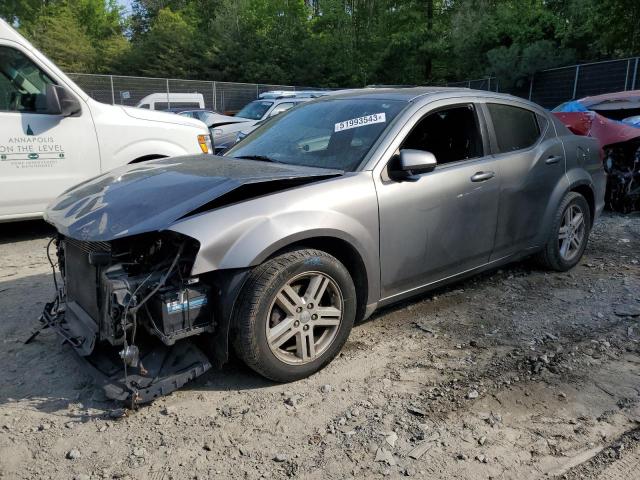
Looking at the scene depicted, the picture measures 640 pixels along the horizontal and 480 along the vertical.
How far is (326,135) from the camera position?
3.81m

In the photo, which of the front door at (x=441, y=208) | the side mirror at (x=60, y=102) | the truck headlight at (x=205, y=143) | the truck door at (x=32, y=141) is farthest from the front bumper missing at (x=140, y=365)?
the truck headlight at (x=205, y=143)

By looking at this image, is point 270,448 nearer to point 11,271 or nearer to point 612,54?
point 11,271

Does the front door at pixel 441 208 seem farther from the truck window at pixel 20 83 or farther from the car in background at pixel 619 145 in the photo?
the truck window at pixel 20 83

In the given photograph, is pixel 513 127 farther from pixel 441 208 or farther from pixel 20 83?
pixel 20 83

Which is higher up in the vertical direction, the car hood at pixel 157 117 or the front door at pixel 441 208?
the car hood at pixel 157 117

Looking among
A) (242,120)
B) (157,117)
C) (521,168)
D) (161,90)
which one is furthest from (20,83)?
(161,90)

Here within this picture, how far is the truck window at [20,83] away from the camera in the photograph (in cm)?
559

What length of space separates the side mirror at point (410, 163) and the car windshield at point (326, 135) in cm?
23

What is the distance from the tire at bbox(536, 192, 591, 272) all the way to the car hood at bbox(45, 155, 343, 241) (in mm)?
2447

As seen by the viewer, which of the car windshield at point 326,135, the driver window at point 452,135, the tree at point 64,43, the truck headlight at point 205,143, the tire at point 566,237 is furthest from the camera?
the tree at point 64,43

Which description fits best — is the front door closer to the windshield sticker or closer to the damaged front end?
the windshield sticker

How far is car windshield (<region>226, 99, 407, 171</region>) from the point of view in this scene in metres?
3.58

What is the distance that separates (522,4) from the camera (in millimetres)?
32469

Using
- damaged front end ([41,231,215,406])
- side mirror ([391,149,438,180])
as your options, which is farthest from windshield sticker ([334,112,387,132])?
damaged front end ([41,231,215,406])
